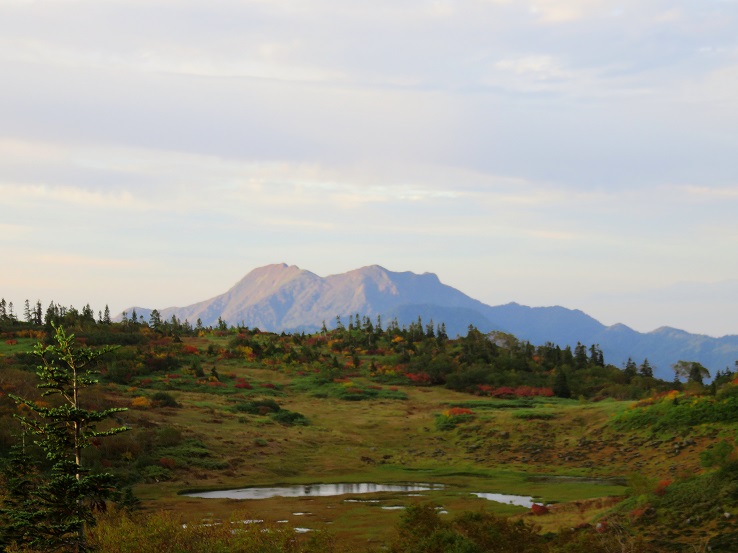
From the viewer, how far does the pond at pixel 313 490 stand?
133ft

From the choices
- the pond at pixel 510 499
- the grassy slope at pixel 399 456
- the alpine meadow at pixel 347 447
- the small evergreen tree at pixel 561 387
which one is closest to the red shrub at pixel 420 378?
the alpine meadow at pixel 347 447

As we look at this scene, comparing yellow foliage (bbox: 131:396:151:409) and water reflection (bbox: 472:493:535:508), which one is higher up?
yellow foliage (bbox: 131:396:151:409)

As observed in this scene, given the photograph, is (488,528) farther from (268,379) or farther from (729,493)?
(268,379)

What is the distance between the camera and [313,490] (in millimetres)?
42438

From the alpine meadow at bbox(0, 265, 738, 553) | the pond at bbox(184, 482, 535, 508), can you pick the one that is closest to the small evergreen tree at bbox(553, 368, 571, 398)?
the alpine meadow at bbox(0, 265, 738, 553)

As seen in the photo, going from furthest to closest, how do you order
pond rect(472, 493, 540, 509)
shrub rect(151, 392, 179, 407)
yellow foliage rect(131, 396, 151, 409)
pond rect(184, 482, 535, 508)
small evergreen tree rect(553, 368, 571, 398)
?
small evergreen tree rect(553, 368, 571, 398), shrub rect(151, 392, 179, 407), yellow foliage rect(131, 396, 151, 409), pond rect(184, 482, 535, 508), pond rect(472, 493, 540, 509)

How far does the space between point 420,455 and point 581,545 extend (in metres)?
34.0

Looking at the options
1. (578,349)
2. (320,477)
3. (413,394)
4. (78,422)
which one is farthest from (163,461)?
(578,349)

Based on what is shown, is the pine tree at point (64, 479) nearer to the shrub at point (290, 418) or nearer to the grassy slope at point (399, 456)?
the grassy slope at point (399, 456)

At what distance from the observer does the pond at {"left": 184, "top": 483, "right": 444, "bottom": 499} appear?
133 ft

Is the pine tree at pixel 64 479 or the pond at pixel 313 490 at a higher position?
the pine tree at pixel 64 479

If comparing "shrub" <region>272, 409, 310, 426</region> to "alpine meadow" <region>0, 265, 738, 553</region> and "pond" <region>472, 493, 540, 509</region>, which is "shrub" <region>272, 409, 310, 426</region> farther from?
"pond" <region>472, 493, 540, 509</region>

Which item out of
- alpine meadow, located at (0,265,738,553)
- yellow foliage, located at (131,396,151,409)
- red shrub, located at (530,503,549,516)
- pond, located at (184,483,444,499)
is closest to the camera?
alpine meadow, located at (0,265,738,553)

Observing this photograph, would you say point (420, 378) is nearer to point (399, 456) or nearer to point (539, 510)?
point (399, 456)
